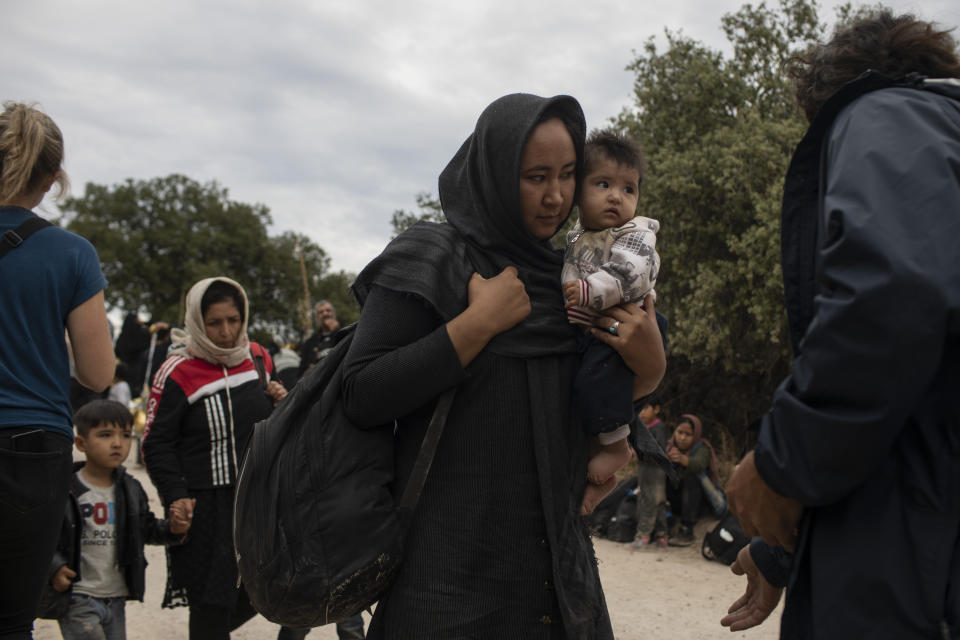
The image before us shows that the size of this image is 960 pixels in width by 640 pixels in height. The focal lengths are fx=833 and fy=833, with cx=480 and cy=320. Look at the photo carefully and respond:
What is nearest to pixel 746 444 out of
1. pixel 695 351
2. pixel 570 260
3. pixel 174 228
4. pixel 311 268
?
pixel 695 351

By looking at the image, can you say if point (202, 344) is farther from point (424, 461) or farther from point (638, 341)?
point (638, 341)

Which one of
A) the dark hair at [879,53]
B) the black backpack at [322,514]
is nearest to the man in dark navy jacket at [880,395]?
the dark hair at [879,53]

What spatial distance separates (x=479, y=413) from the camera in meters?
2.10

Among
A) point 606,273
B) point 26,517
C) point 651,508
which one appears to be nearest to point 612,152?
point 606,273

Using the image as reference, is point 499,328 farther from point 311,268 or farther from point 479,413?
point 311,268

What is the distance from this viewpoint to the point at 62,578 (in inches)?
141

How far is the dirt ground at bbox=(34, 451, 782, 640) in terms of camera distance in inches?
226

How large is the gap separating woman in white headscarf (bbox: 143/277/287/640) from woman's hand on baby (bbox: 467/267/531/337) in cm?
217

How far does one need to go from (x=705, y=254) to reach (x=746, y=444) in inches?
105

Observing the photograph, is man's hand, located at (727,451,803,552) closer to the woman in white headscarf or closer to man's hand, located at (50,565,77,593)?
the woman in white headscarf

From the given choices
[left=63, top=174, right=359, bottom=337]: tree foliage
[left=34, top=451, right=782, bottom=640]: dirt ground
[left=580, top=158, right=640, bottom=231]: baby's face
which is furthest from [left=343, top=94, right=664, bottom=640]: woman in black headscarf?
[left=63, top=174, right=359, bottom=337]: tree foliage

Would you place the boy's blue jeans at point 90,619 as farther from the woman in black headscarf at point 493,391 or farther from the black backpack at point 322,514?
the woman in black headscarf at point 493,391

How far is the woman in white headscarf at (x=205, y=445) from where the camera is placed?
3752 millimetres

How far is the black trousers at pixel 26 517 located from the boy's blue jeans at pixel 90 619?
4.01 feet
